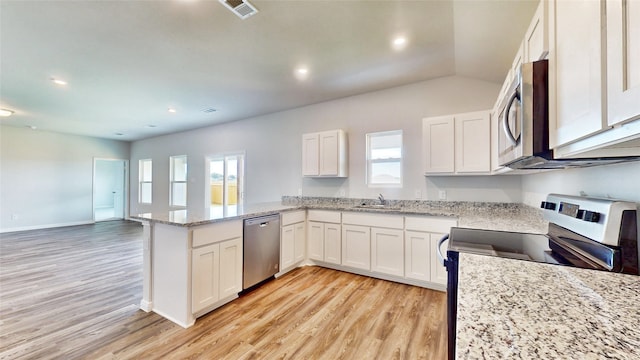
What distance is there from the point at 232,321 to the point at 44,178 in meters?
7.80

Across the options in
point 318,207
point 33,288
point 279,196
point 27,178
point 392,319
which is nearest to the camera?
point 392,319

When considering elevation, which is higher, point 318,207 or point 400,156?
point 400,156

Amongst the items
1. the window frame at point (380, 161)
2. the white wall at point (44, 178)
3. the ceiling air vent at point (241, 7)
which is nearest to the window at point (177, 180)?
the white wall at point (44, 178)

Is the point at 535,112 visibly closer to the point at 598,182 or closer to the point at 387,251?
the point at 598,182

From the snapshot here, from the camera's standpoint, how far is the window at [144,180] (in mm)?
7660

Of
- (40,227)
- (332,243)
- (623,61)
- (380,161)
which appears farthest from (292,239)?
(40,227)

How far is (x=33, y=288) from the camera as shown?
113 inches

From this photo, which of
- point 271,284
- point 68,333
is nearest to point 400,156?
point 271,284

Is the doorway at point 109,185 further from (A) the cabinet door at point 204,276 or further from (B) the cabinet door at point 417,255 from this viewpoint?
(B) the cabinet door at point 417,255

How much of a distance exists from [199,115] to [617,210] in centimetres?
559

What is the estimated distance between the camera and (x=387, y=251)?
3078 millimetres

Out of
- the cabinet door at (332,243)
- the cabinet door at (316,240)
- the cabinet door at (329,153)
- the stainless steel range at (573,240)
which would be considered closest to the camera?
the stainless steel range at (573,240)

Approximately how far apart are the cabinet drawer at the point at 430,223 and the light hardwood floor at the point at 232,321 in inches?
27.5

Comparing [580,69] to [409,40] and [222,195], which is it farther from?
[222,195]
